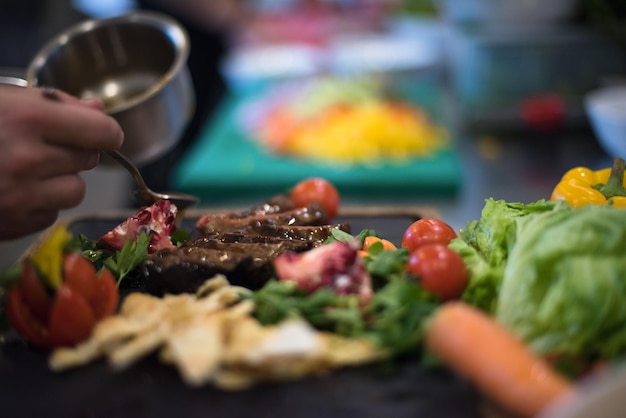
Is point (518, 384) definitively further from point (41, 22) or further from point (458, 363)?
point (41, 22)

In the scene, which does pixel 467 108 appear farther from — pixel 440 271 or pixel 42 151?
pixel 42 151

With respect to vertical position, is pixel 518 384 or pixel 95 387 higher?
pixel 518 384

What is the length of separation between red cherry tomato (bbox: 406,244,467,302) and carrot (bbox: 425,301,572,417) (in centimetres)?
20

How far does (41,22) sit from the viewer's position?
3.73m

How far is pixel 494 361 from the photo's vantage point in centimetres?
122

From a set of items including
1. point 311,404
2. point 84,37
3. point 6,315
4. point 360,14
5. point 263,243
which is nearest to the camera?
point 311,404

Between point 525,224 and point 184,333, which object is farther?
point 525,224

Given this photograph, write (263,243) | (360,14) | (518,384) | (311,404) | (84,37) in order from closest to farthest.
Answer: (518,384)
(311,404)
(263,243)
(84,37)
(360,14)

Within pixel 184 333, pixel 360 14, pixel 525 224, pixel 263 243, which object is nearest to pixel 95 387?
pixel 184 333

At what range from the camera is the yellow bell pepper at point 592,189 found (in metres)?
1.77

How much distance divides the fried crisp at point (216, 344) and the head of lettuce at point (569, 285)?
0.30m

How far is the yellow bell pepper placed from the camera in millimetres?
1768

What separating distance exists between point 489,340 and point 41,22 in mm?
3267

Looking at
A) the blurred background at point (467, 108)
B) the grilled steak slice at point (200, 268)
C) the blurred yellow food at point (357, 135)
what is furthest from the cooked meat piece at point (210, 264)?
the blurred yellow food at point (357, 135)
